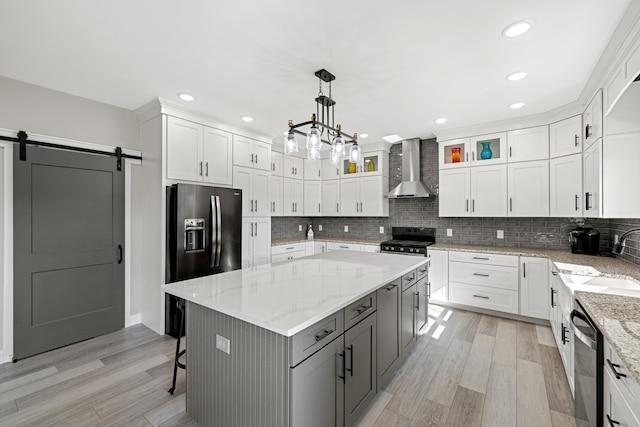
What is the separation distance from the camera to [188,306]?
1847 millimetres

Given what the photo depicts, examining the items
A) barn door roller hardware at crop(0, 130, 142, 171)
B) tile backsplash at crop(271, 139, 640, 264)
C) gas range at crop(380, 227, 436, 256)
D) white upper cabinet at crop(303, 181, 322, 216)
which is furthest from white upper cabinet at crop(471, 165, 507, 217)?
barn door roller hardware at crop(0, 130, 142, 171)

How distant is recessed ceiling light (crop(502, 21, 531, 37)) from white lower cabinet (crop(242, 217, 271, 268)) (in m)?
3.42

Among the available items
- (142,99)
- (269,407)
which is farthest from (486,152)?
→ (142,99)

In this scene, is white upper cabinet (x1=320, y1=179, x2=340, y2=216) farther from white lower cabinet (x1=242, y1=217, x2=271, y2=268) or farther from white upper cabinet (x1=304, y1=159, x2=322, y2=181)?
white lower cabinet (x1=242, y1=217, x2=271, y2=268)

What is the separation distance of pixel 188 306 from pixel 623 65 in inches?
132

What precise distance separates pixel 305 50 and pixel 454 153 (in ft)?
9.90

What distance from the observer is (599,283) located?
2199 mm

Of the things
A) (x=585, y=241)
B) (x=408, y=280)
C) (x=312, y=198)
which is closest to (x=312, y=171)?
(x=312, y=198)

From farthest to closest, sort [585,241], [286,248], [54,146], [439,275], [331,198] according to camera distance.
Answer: [331,198], [286,248], [439,275], [585,241], [54,146]

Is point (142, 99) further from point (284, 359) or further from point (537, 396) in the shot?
point (537, 396)

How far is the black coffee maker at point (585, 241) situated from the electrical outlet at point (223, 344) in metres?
3.91

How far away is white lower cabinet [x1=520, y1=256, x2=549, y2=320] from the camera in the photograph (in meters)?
3.39

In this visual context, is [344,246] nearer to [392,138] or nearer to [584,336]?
[392,138]

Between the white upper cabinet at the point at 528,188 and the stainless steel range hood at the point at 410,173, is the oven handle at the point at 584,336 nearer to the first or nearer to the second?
the white upper cabinet at the point at 528,188
